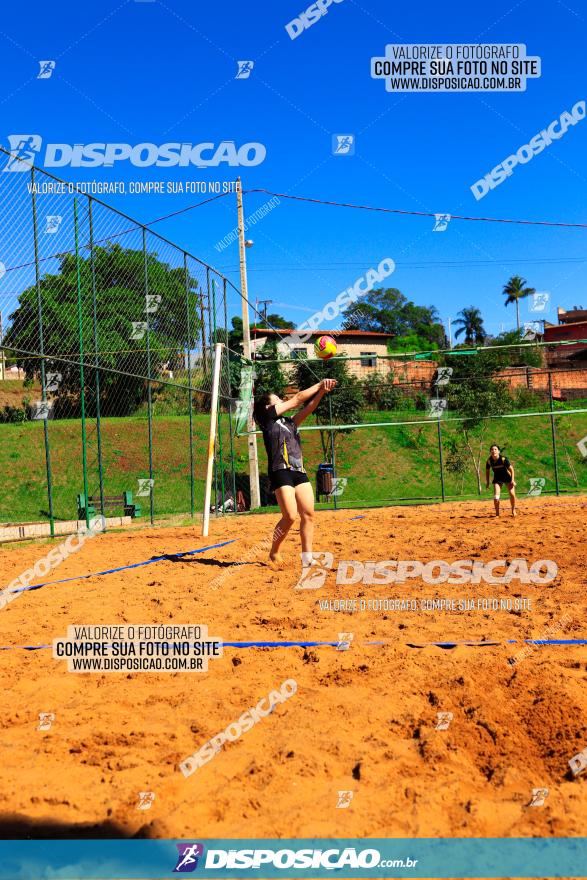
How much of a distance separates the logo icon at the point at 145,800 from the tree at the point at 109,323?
28.3ft

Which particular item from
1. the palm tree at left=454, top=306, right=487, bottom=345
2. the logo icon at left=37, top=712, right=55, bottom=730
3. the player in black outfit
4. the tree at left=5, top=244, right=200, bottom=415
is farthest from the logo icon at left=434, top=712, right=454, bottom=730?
the palm tree at left=454, top=306, right=487, bottom=345

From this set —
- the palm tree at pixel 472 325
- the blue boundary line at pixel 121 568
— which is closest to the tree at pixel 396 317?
the palm tree at pixel 472 325

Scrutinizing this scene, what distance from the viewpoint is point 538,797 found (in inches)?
108

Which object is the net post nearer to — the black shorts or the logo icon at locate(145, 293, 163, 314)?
the black shorts

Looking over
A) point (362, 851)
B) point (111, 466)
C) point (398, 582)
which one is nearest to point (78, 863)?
point (362, 851)

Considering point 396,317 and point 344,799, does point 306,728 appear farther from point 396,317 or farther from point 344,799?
point 396,317

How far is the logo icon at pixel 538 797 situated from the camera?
2701mm

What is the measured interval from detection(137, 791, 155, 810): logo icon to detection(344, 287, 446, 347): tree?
90391 millimetres

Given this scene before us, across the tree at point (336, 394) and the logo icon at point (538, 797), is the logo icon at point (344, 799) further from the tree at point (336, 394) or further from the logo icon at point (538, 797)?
the tree at point (336, 394)

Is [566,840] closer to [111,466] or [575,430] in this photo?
[111,466]

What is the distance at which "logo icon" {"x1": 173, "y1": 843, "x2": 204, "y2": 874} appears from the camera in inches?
93.1

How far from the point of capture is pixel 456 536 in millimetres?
10000

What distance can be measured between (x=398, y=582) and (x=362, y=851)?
14.1 ft

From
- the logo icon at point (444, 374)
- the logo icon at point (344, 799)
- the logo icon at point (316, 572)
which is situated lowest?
the logo icon at point (344, 799)
